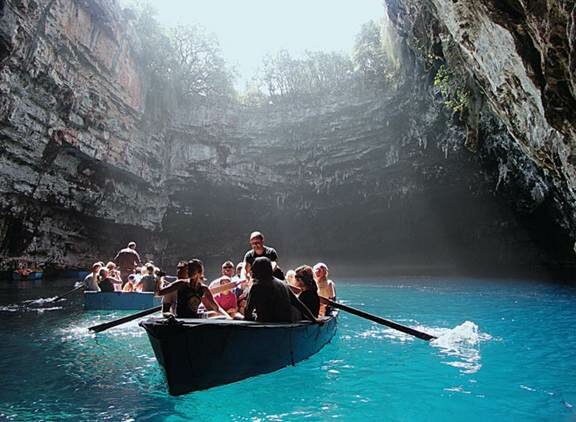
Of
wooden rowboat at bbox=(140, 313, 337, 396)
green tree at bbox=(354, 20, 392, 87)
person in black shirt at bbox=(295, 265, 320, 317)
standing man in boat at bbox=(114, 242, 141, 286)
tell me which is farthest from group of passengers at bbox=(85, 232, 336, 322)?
green tree at bbox=(354, 20, 392, 87)

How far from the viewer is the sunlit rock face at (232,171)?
1534 cm

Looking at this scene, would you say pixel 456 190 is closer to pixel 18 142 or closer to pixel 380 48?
pixel 380 48

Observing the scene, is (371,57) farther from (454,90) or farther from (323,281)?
(323,281)

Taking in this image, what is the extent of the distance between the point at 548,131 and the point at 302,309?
183 inches

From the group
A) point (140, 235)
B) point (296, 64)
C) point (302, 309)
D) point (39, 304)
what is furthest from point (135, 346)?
point (296, 64)

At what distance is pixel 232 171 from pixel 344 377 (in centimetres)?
1977

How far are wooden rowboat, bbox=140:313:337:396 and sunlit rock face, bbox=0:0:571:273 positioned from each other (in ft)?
29.1

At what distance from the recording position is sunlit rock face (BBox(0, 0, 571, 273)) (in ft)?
50.3

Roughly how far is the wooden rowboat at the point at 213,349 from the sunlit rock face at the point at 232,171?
29.1 ft

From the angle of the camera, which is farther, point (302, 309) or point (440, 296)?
point (440, 296)

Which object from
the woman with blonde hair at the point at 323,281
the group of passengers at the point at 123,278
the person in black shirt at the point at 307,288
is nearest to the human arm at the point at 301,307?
the person in black shirt at the point at 307,288

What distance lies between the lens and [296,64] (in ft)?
84.1

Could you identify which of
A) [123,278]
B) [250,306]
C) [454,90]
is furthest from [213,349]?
[454,90]

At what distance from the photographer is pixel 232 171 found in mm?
23797
